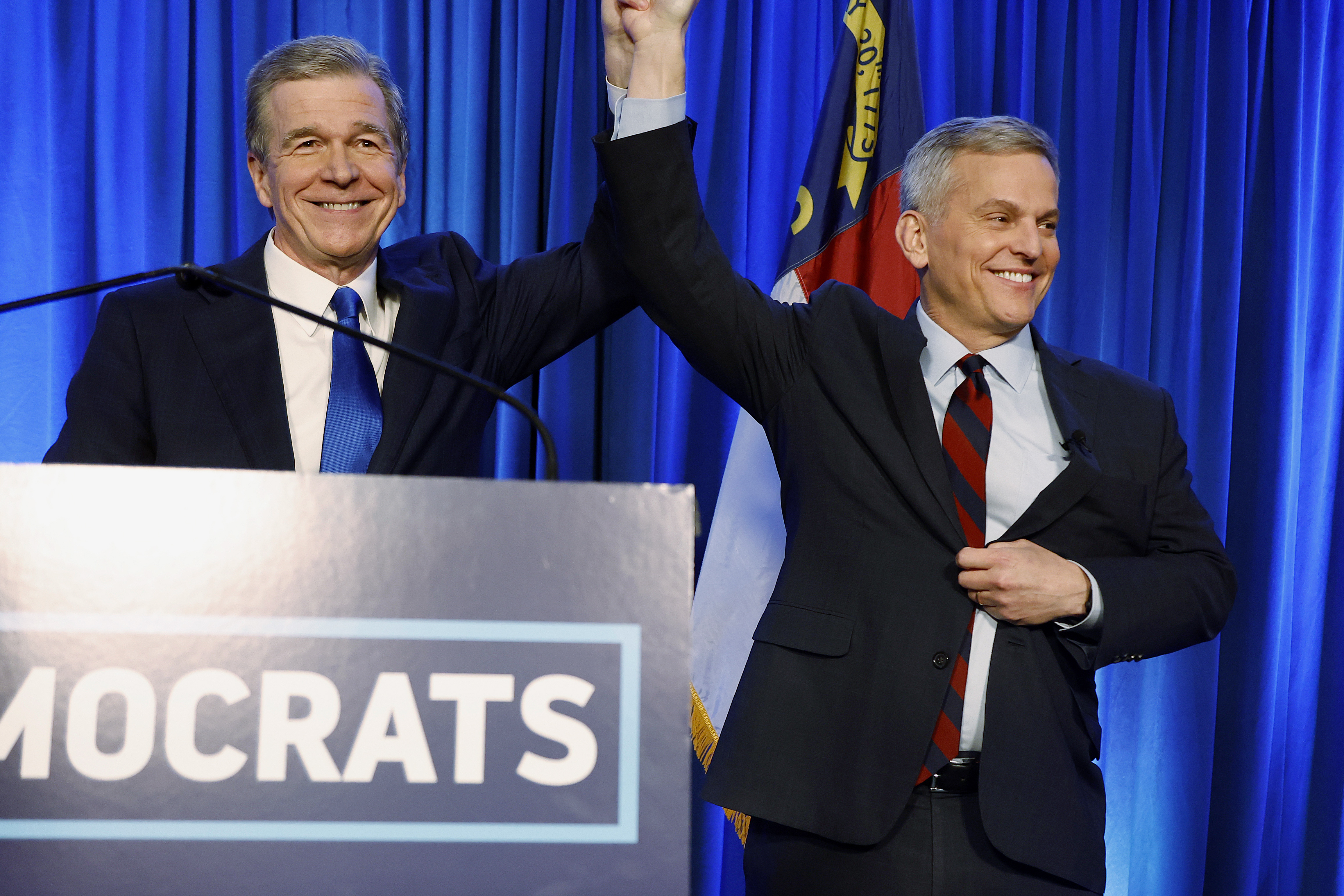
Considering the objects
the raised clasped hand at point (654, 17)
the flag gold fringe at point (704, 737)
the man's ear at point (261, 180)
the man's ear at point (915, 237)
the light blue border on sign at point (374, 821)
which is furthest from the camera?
the flag gold fringe at point (704, 737)

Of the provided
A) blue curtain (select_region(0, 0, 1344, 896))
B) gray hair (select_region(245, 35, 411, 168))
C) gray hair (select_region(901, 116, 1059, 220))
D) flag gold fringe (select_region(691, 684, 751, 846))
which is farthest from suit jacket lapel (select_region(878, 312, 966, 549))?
blue curtain (select_region(0, 0, 1344, 896))

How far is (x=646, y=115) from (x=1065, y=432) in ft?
2.28

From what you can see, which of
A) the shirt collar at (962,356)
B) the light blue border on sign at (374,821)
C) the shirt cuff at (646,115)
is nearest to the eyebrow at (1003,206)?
the shirt collar at (962,356)

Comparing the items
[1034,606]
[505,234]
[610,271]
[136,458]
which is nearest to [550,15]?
[505,234]

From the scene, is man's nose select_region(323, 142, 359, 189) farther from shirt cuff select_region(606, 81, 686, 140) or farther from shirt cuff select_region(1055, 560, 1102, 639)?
shirt cuff select_region(1055, 560, 1102, 639)

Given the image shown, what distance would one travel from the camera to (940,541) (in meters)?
1.41

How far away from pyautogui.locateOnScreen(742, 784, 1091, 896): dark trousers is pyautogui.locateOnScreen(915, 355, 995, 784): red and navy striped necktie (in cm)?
5

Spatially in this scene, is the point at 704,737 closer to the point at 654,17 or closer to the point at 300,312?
the point at 654,17

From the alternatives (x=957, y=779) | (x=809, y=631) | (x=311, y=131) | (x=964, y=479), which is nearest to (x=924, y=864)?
(x=957, y=779)

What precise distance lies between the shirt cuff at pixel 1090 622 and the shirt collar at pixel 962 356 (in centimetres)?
30

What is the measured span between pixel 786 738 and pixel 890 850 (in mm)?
178

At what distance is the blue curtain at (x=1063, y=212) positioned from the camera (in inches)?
105

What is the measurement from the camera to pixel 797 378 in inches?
59.8

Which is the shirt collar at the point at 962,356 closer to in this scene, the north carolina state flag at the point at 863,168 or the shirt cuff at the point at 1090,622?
the shirt cuff at the point at 1090,622
